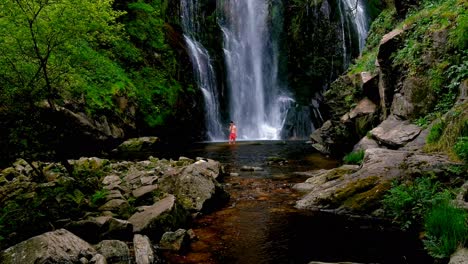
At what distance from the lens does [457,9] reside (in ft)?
37.8

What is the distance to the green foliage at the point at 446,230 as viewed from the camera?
4922mm

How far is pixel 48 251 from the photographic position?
464 cm

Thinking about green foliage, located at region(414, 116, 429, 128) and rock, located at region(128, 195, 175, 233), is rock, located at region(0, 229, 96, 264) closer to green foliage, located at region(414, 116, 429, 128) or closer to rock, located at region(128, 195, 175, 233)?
rock, located at region(128, 195, 175, 233)

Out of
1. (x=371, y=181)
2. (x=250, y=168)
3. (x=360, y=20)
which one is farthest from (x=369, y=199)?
(x=360, y=20)

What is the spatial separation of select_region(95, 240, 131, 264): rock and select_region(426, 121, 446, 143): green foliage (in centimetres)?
738

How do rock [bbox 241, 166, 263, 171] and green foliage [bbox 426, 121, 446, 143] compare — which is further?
rock [bbox 241, 166, 263, 171]

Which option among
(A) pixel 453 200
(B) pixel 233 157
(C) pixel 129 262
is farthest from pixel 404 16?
(C) pixel 129 262

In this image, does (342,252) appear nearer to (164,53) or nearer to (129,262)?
(129,262)

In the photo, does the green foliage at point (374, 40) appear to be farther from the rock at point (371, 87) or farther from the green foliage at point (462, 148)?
the green foliage at point (462, 148)

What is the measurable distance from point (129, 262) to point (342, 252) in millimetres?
3170

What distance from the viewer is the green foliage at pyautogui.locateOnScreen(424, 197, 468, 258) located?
492 cm

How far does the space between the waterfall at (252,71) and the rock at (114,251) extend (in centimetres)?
2622

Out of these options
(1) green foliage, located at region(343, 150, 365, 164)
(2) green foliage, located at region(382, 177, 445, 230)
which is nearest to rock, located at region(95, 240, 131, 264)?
(2) green foliage, located at region(382, 177, 445, 230)

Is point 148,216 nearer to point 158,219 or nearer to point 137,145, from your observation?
point 158,219
